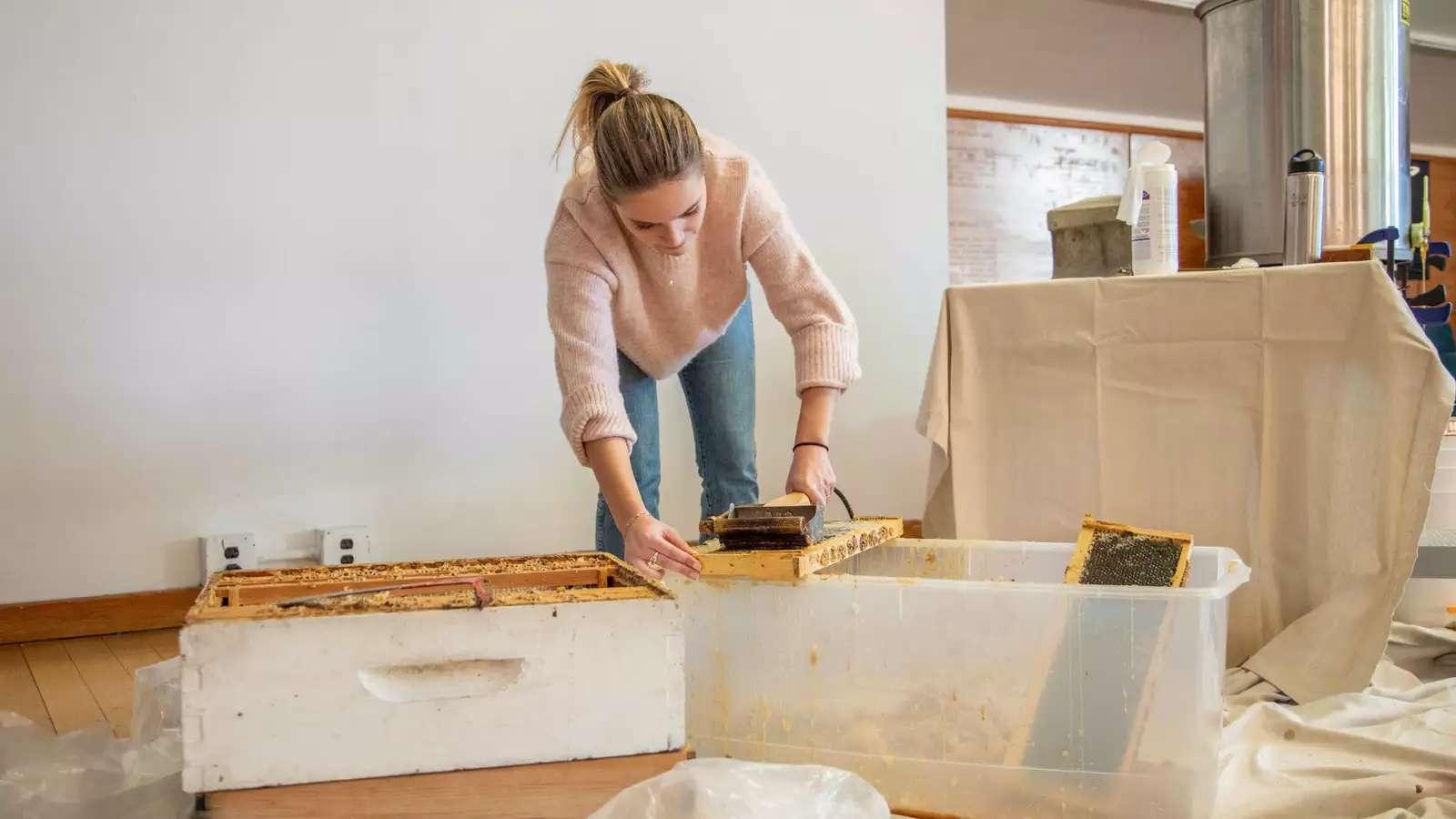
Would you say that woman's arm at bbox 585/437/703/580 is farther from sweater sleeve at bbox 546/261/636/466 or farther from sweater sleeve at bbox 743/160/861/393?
sweater sleeve at bbox 743/160/861/393

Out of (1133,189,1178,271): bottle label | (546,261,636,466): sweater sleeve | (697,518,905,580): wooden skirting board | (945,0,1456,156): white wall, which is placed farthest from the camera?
(945,0,1456,156): white wall

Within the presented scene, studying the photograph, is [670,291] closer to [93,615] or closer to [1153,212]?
[1153,212]

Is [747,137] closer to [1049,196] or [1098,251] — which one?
[1098,251]

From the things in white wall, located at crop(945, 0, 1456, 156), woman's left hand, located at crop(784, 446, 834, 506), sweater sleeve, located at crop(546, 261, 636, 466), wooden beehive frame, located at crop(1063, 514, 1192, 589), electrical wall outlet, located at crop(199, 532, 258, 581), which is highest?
white wall, located at crop(945, 0, 1456, 156)

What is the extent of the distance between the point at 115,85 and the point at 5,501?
911 millimetres

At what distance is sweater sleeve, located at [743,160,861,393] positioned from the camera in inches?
67.4

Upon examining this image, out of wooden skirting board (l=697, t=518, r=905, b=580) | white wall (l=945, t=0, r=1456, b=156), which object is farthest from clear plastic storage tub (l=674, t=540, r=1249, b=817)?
white wall (l=945, t=0, r=1456, b=156)

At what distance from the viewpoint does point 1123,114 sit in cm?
463

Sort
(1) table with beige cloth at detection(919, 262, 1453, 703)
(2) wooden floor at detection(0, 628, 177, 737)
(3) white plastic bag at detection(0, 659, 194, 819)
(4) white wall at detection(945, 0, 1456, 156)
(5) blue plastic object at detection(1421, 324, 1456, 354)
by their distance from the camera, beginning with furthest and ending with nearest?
(4) white wall at detection(945, 0, 1456, 156) < (5) blue plastic object at detection(1421, 324, 1456, 354) < (2) wooden floor at detection(0, 628, 177, 737) < (1) table with beige cloth at detection(919, 262, 1453, 703) < (3) white plastic bag at detection(0, 659, 194, 819)

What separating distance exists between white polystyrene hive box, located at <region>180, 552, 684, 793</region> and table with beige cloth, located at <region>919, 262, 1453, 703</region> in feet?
3.57

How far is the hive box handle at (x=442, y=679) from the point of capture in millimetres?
1064

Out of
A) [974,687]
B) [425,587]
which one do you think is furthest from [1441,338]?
[425,587]

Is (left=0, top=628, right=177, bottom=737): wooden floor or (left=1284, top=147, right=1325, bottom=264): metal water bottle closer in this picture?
(left=0, top=628, right=177, bottom=737): wooden floor

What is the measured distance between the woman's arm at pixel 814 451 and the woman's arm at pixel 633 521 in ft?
0.72
